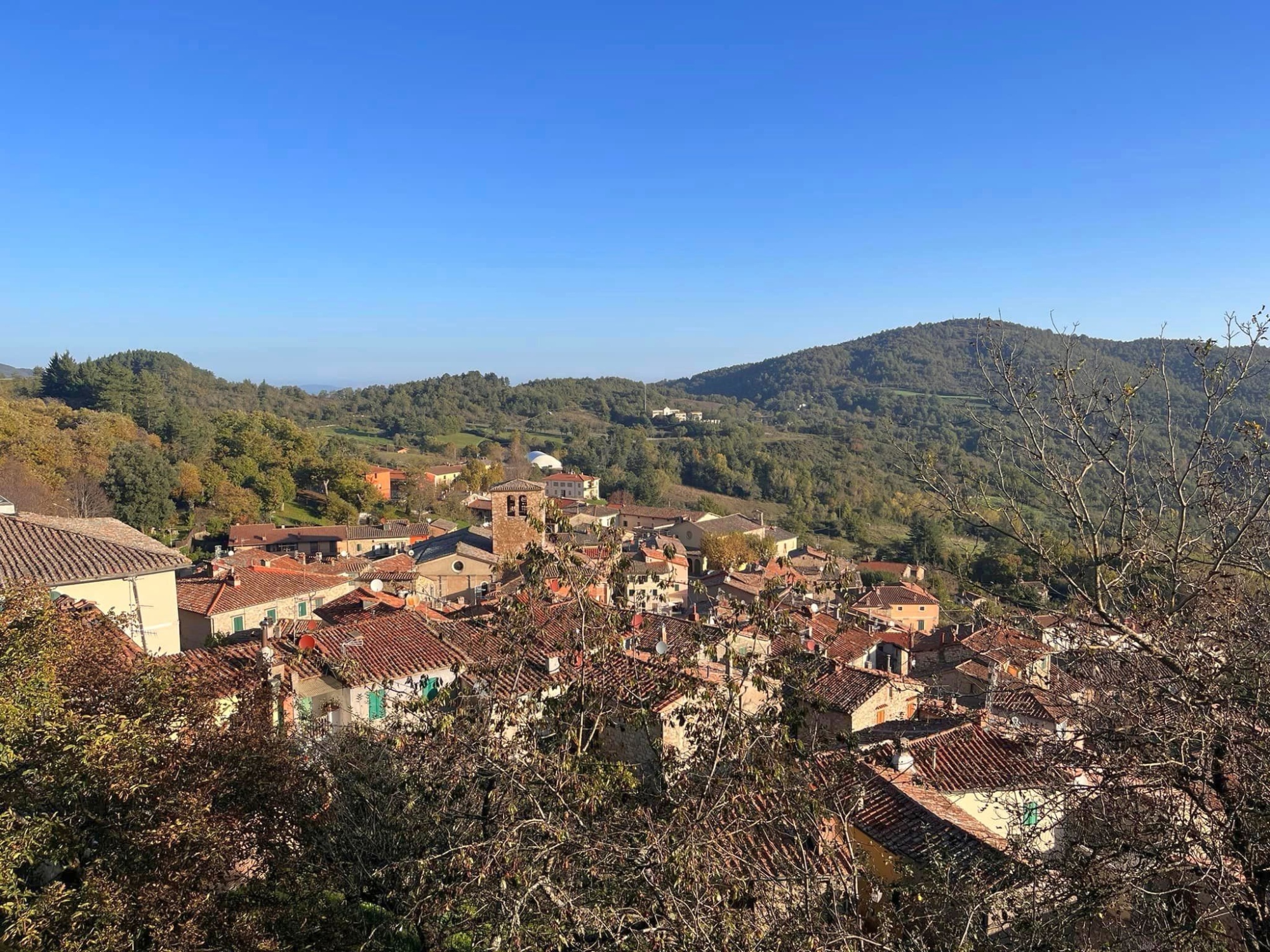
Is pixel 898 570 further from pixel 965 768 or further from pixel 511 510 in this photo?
pixel 965 768

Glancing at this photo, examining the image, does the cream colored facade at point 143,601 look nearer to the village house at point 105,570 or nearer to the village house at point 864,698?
the village house at point 105,570

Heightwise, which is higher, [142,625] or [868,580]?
[142,625]

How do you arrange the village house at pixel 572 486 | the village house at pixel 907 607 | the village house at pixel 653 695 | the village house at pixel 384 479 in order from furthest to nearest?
the village house at pixel 572 486 < the village house at pixel 384 479 < the village house at pixel 907 607 < the village house at pixel 653 695

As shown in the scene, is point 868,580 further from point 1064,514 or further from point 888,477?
point 1064,514

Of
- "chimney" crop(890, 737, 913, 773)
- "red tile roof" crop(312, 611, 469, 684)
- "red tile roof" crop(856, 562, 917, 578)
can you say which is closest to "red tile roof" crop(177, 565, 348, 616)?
"red tile roof" crop(312, 611, 469, 684)

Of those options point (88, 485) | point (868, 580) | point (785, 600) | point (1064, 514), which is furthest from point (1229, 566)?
point (88, 485)

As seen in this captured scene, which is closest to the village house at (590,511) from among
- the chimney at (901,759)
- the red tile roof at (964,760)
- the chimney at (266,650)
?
the chimney at (266,650)

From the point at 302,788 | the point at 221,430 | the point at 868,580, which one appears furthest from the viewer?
the point at 221,430
